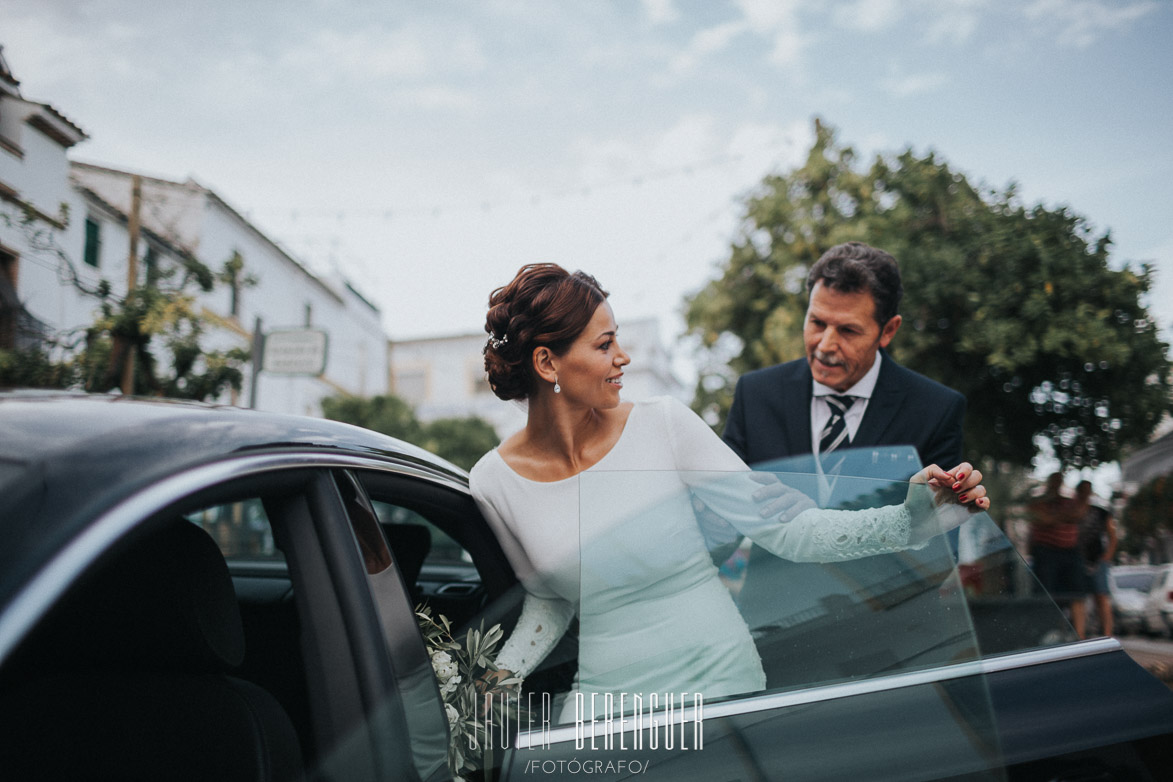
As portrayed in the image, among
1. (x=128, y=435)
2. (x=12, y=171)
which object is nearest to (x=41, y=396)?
(x=128, y=435)

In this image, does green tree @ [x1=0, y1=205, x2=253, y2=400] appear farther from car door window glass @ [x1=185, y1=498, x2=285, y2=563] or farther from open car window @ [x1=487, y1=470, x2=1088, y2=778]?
open car window @ [x1=487, y1=470, x2=1088, y2=778]

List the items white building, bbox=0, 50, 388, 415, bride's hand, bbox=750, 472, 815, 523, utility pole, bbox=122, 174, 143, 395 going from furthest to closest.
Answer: utility pole, bbox=122, 174, 143, 395 < white building, bbox=0, 50, 388, 415 < bride's hand, bbox=750, 472, 815, 523

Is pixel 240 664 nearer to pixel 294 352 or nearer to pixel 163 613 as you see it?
pixel 163 613

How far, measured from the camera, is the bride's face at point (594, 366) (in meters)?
2.21

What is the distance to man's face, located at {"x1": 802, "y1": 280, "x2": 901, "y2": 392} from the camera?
9.16 ft

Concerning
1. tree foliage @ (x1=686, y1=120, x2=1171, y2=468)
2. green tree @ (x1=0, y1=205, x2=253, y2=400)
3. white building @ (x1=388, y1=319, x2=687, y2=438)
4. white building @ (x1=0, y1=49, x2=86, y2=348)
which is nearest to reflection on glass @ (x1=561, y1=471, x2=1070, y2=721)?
tree foliage @ (x1=686, y1=120, x2=1171, y2=468)

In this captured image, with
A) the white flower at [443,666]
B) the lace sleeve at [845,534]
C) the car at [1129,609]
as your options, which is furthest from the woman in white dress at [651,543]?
the car at [1129,609]

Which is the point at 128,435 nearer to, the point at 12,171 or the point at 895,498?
the point at 895,498

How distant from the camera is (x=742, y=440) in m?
3.07

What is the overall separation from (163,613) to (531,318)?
119 cm

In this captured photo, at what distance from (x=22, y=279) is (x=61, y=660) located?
24.6 ft

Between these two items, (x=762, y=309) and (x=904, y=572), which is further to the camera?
(x=762, y=309)

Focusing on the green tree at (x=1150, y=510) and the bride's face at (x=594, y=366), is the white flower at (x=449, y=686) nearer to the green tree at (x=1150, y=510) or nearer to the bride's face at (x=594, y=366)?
the bride's face at (x=594, y=366)

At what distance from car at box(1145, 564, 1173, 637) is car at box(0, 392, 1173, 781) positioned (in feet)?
50.9
